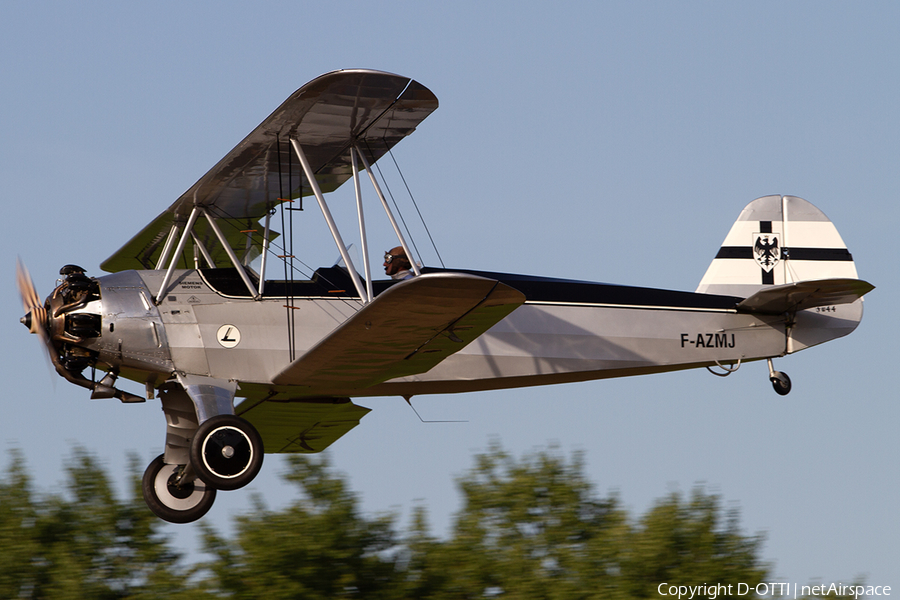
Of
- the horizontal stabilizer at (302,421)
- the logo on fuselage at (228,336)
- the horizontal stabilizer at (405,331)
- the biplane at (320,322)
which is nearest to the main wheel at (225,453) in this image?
the biplane at (320,322)

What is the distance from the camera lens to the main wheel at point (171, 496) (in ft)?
30.6

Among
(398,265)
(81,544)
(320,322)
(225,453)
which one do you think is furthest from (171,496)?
(81,544)

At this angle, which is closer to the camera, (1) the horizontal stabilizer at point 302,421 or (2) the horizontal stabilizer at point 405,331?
(2) the horizontal stabilizer at point 405,331

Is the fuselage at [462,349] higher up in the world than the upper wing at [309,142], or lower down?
lower down

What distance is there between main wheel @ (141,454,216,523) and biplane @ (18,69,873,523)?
0.01 m

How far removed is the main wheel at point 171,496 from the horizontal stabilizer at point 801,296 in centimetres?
583

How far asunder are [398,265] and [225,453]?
2440mm

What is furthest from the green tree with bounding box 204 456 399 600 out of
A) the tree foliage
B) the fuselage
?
the fuselage

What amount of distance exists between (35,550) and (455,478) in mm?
6160

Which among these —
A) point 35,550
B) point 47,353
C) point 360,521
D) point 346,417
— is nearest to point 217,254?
point 346,417

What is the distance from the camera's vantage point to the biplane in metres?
8.14

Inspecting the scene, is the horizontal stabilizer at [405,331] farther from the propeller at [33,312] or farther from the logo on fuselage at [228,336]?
the propeller at [33,312]

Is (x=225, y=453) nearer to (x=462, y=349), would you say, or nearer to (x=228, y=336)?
(x=228, y=336)

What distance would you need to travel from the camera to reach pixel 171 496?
938cm
